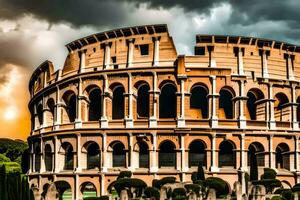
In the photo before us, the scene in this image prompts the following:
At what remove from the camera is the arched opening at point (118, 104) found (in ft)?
144

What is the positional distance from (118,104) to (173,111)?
4635 millimetres

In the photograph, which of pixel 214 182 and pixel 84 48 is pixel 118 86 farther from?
pixel 214 182

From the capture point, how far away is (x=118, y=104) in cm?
4425

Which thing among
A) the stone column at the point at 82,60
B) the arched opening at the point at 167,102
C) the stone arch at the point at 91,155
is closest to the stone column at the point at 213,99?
the arched opening at the point at 167,102

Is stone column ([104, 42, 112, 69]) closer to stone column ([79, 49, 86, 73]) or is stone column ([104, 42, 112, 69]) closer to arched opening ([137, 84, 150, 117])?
stone column ([79, 49, 86, 73])

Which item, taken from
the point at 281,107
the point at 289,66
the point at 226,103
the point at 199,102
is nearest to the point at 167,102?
the point at 199,102

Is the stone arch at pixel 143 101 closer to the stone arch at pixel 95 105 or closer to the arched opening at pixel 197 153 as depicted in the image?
the stone arch at pixel 95 105

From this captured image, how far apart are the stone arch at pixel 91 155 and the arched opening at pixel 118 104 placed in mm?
3057

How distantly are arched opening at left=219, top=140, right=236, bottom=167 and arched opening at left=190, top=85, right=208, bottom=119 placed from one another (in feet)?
8.82

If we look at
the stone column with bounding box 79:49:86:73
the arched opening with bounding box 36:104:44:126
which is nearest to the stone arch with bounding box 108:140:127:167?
the stone column with bounding box 79:49:86:73

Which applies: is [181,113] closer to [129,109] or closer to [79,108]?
[129,109]

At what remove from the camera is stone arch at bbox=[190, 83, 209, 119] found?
42.6 meters

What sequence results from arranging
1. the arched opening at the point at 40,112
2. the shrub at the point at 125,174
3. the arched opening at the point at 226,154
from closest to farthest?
the shrub at the point at 125,174 < the arched opening at the point at 226,154 < the arched opening at the point at 40,112

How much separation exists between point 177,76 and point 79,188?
1153 cm
